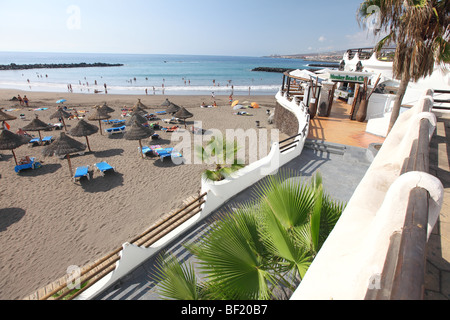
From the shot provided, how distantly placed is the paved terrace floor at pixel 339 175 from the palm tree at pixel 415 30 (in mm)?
2188

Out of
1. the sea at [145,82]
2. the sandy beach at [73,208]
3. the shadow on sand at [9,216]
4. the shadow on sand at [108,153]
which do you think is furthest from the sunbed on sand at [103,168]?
the sea at [145,82]

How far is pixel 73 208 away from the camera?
9781 millimetres

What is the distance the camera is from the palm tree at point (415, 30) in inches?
259

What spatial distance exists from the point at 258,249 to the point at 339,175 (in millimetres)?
6672

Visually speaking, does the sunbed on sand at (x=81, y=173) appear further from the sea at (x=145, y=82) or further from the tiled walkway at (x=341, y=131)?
the sea at (x=145, y=82)

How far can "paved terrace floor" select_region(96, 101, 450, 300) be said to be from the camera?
96.8 inches

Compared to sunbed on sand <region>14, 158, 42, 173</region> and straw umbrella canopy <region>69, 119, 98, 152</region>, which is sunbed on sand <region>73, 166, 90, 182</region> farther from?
straw umbrella canopy <region>69, 119, 98, 152</region>

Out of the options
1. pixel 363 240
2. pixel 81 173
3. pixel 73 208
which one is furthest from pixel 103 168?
pixel 363 240

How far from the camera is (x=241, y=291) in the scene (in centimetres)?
251

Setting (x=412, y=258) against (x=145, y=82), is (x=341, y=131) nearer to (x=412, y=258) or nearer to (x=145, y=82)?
(x=412, y=258)

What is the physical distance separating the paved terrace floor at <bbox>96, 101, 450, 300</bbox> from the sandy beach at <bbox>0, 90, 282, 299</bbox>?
10.3ft

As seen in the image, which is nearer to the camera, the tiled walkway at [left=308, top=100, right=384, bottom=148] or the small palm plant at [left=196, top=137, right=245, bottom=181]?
the small palm plant at [left=196, top=137, right=245, bottom=181]

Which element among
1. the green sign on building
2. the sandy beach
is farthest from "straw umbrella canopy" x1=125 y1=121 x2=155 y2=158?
the green sign on building
